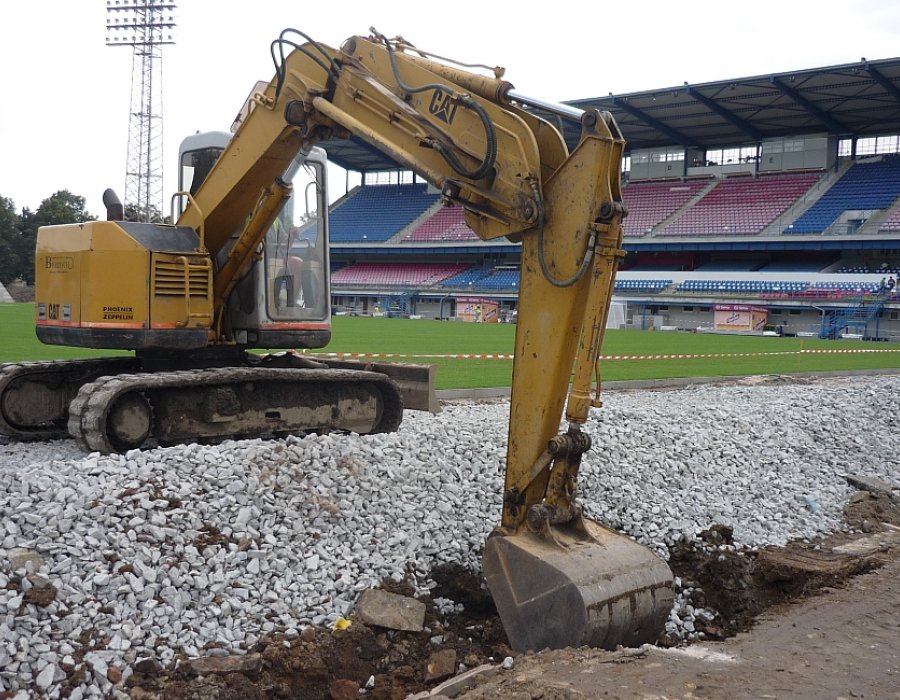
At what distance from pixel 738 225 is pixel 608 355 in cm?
3065

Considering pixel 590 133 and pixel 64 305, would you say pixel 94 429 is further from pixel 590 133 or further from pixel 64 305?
pixel 590 133

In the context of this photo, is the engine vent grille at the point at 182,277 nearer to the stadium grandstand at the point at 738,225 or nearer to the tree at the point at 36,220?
the stadium grandstand at the point at 738,225

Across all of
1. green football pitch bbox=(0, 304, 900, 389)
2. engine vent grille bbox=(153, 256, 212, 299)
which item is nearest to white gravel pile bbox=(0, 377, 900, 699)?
engine vent grille bbox=(153, 256, 212, 299)

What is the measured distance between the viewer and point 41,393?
28.3ft

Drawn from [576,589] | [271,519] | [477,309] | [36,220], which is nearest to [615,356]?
[271,519]

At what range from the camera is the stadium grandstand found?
44.1 m

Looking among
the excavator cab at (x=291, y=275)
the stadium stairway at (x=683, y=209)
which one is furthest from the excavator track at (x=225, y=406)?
the stadium stairway at (x=683, y=209)

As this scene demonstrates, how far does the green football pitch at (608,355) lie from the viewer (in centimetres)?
1833

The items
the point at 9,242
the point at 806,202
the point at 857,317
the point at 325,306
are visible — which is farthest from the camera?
the point at 9,242

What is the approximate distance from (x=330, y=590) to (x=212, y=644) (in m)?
0.90

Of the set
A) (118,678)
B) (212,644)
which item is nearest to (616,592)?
(212,644)

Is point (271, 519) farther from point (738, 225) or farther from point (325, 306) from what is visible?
point (738, 225)

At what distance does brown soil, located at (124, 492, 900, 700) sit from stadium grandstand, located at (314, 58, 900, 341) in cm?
3811

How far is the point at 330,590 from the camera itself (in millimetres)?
5672
